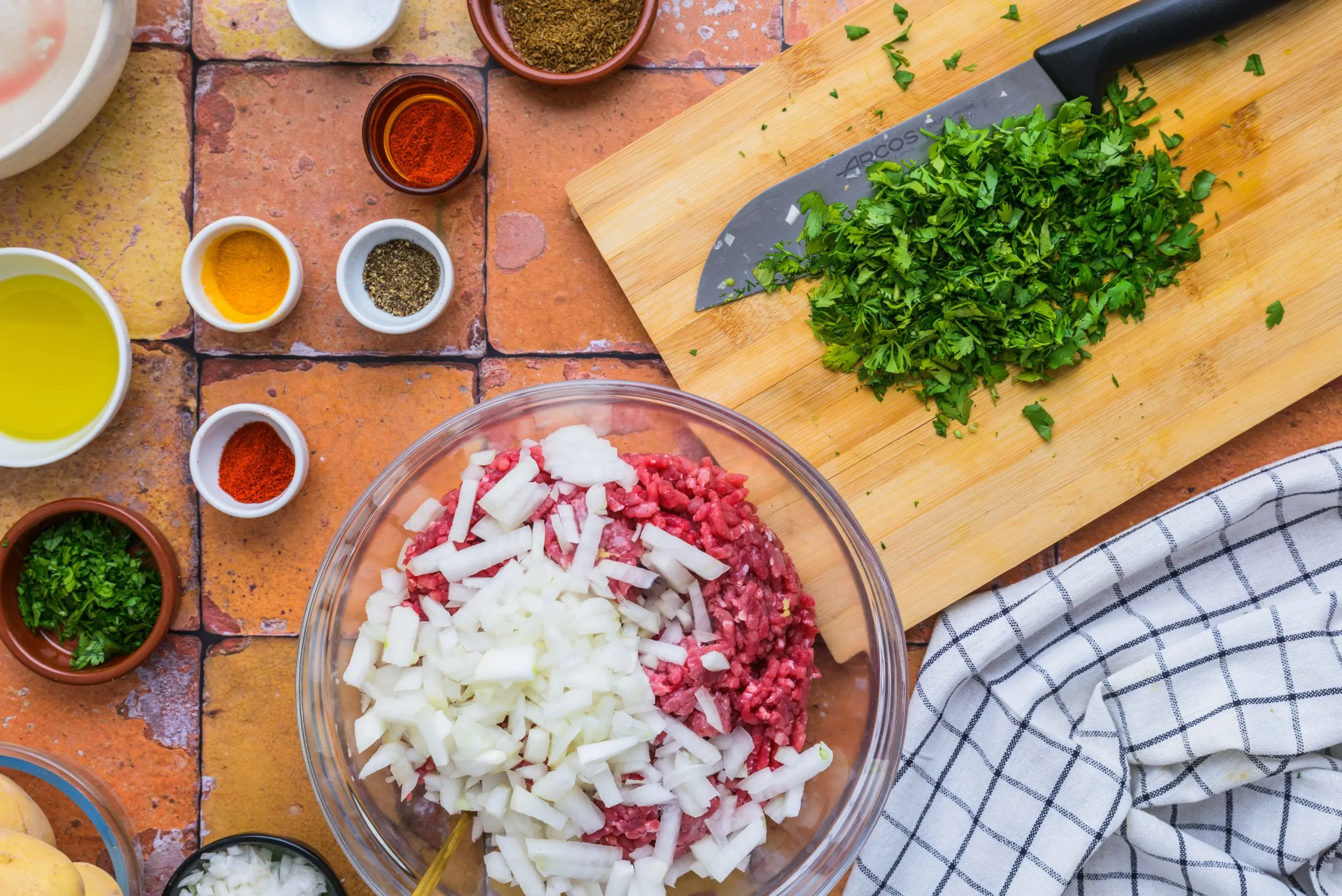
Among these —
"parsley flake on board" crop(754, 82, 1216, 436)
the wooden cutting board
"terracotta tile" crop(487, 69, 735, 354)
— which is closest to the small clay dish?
"terracotta tile" crop(487, 69, 735, 354)

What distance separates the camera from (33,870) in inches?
60.1

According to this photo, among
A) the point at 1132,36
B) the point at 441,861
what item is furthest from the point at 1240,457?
the point at 441,861

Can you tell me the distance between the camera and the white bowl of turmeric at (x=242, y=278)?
1833 millimetres

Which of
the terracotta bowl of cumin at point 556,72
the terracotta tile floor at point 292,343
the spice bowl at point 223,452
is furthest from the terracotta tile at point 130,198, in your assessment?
the terracotta bowl of cumin at point 556,72

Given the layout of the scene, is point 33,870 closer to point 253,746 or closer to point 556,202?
point 253,746

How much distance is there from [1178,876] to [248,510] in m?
2.01

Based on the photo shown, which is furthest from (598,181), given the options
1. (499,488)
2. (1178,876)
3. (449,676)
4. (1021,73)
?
(1178,876)

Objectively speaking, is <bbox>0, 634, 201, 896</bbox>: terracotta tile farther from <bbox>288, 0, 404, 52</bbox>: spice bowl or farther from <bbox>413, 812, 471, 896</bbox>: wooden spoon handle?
<bbox>288, 0, 404, 52</bbox>: spice bowl

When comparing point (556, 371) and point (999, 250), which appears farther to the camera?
point (556, 371)

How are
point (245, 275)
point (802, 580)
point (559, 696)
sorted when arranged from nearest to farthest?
point (559, 696) → point (802, 580) → point (245, 275)

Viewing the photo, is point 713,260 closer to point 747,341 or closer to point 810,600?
point 747,341

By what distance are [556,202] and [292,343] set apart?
637 mm

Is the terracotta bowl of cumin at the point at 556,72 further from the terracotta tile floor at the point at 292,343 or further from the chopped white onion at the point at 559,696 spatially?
the chopped white onion at the point at 559,696

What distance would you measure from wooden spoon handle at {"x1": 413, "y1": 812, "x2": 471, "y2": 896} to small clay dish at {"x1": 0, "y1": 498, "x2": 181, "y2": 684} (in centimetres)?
75
